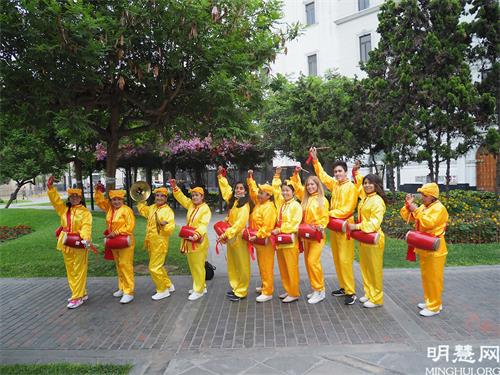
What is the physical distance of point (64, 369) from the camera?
13.4 ft

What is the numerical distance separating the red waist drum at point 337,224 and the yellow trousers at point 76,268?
3.68m

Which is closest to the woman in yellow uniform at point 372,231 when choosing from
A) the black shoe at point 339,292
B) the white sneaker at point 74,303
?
the black shoe at point 339,292

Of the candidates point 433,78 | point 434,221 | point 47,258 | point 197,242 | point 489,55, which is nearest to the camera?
point 434,221

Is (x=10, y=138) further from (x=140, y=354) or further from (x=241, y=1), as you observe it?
(x=140, y=354)

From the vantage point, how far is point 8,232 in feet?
40.6

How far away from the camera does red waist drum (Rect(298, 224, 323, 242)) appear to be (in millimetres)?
5613

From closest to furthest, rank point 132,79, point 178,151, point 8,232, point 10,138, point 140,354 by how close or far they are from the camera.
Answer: point 140,354 → point 132,79 → point 8,232 → point 10,138 → point 178,151

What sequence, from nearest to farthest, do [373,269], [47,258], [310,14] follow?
[373,269], [47,258], [310,14]

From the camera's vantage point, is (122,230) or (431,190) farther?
(122,230)

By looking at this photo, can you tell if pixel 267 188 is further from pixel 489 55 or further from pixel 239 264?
pixel 489 55

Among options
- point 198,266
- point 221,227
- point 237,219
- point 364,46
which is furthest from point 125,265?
point 364,46

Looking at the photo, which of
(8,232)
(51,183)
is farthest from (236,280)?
(8,232)

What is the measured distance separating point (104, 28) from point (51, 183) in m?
2.39

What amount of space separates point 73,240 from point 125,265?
33.4 inches
